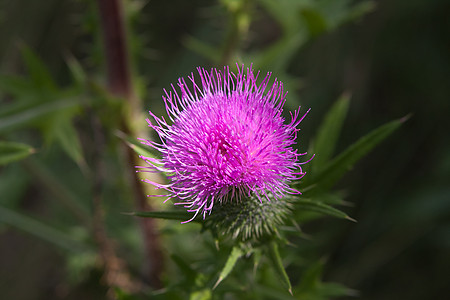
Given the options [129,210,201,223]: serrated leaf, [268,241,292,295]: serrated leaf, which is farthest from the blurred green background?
[129,210,201,223]: serrated leaf

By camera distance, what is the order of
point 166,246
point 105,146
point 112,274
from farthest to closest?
point 166,246, point 112,274, point 105,146

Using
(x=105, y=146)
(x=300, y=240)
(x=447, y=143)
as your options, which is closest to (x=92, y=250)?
(x=105, y=146)

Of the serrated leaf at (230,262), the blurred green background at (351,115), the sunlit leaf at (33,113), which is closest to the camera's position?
the serrated leaf at (230,262)

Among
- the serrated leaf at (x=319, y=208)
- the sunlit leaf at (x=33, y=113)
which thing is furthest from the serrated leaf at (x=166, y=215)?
the sunlit leaf at (x=33, y=113)

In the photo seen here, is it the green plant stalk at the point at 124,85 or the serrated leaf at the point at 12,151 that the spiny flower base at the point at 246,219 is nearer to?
the serrated leaf at the point at 12,151

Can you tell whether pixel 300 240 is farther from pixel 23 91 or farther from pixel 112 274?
pixel 23 91
